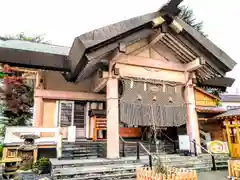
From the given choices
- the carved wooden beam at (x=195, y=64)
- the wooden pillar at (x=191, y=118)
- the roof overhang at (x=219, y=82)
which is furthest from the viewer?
the roof overhang at (x=219, y=82)

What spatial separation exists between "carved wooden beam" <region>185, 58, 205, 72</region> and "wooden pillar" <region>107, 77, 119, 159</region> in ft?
12.8

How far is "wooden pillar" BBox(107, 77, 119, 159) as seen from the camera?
7656 mm

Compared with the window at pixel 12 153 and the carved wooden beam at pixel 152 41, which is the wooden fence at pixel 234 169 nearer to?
the carved wooden beam at pixel 152 41

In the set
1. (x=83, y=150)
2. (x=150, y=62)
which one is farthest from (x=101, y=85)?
(x=83, y=150)

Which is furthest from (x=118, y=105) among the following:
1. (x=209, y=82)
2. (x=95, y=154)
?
(x=209, y=82)

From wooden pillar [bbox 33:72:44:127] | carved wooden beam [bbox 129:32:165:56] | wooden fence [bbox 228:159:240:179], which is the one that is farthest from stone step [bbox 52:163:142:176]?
carved wooden beam [bbox 129:32:165:56]

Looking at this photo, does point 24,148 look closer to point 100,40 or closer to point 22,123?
point 22,123

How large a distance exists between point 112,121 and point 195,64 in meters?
4.82

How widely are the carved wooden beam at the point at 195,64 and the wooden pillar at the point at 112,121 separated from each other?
391cm

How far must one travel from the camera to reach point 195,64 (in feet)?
30.6

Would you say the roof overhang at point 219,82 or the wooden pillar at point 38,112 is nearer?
the wooden pillar at point 38,112

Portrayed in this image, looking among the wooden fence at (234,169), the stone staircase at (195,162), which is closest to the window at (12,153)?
the stone staircase at (195,162)

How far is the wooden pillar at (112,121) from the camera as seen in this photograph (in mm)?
7656

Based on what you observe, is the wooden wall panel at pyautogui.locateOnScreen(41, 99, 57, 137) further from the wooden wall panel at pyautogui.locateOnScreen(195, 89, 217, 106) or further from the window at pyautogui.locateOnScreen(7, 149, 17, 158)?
the wooden wall panel at pyautogui.locateOnScreen(195, 89, 217, 106)
